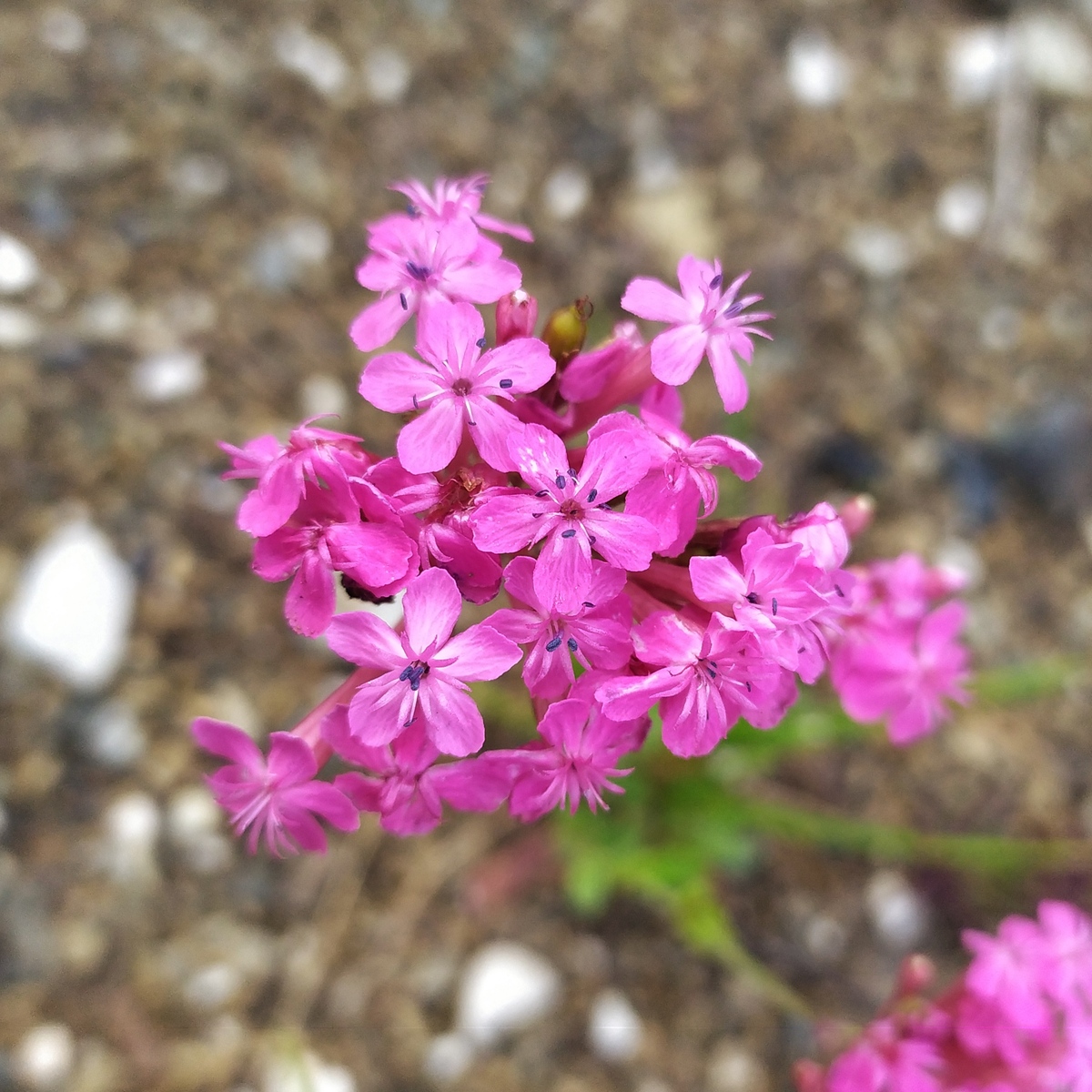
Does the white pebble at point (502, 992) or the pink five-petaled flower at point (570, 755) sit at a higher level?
the pink five-petaled flower at point (570, 755)

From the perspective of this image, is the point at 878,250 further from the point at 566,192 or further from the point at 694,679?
the point at 694,679

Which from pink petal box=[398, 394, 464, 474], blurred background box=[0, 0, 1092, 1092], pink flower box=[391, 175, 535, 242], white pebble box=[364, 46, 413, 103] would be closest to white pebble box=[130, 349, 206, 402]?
blurred background box=[0, 0, 1092, 1092]

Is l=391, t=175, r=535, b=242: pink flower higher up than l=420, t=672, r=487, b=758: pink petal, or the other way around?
l=391, t=175, r=535, b=242: pink flower

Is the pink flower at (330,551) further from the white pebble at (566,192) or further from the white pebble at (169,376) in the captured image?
the white pebble at (566,192)

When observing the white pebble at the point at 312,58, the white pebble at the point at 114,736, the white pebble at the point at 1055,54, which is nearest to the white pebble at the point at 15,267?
the white pebble at the point at 312,58

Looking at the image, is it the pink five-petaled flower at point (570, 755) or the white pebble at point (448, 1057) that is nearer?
the pink five-petaled flower at point (570, 755)

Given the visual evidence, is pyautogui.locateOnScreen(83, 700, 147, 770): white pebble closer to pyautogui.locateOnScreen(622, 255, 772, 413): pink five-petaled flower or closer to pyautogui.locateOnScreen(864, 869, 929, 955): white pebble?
pyautogui.locateOnScreen(622, 255, 772, 413): pink five-petaled flower

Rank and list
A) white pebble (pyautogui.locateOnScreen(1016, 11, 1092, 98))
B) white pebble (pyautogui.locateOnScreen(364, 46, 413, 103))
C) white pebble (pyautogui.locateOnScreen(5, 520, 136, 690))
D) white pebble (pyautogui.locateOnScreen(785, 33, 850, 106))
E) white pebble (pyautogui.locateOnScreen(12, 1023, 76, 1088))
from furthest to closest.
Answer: white pebble (pyautogui.locateOnScreen(1016, 11, 1092, 98)), white pebble (pyautogui.locateOnScreen(785, 33, 850, 106)), white pebble (pyautogui.locateOnScreen(364, 46, 413, 103)), white pebble (pyautogui.locateOnScreen(5, 520, 136, 690)), white pebble (pyautogui.locateOnScreen(12, 1023, 76, 1088))

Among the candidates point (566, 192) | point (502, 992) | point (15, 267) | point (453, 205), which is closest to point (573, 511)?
point (453, 205)
